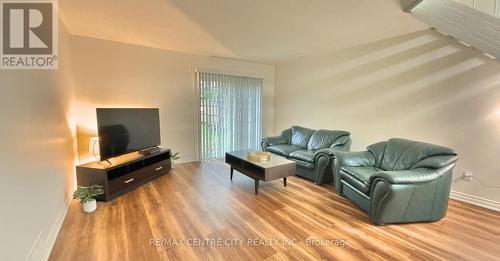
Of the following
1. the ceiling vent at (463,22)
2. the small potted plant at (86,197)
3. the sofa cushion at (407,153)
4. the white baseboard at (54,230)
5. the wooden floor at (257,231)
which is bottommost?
the wooden floor at (257,231)

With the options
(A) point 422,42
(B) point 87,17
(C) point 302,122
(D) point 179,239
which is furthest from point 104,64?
(A) point 422,42

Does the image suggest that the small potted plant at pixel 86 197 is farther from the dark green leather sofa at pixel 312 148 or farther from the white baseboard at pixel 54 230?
the dark green leather sofa at pixel 312 148

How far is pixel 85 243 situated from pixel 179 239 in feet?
2.84

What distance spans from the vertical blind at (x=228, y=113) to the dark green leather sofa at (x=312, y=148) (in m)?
1.01

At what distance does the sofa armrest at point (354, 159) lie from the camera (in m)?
3.26

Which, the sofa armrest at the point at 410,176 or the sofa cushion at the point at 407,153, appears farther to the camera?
the sofa cushion at the point at 407,153

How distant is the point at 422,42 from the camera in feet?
11.2

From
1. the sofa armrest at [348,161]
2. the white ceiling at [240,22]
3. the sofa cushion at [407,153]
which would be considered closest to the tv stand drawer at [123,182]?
the white ceiling at [240,22]

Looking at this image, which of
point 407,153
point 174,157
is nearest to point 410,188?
point 407,153

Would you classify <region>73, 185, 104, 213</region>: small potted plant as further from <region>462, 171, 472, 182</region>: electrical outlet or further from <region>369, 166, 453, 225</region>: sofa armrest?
<region>462, 171, 472, 182</region>: electrical outlet

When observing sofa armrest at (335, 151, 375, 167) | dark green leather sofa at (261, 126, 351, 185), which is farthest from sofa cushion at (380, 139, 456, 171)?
dark green leather sofa at (261, 126, 351, 185)

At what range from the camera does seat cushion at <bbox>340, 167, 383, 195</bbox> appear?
269 centimetres

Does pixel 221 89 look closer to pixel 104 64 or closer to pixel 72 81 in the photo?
pixel 104 64

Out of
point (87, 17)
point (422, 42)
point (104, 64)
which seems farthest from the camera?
point (104, 64)
